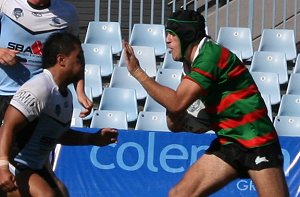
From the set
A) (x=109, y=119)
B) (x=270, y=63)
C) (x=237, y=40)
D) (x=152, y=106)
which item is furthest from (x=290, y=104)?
(x=109, y=119)

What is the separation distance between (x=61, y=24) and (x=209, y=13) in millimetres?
7798

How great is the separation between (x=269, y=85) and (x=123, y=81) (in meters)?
1.68

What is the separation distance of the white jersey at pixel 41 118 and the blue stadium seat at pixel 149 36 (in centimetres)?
659

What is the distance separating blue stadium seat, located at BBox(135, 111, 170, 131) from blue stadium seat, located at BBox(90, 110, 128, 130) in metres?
0.16

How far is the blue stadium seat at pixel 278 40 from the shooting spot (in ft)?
40.6

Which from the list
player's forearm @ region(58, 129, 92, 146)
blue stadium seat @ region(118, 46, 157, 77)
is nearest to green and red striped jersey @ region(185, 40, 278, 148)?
player's forearm @ region(58, 129, 92, 146)

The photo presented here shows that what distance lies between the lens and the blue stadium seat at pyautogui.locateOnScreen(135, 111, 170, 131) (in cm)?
1039

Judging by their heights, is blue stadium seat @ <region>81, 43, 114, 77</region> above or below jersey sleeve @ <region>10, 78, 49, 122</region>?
below

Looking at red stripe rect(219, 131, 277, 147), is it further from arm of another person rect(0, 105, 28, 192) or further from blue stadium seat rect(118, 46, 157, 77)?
blue stadium seat rect(118, 46, 157, 77)

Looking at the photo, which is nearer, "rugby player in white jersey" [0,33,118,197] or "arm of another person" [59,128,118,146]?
"rugby player in white jersey" [0,33,118,197]

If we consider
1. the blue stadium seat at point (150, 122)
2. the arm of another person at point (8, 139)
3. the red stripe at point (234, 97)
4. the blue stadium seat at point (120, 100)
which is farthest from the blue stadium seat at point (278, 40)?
the arm of another person at point (8, 139)

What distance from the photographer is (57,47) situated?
565 cm

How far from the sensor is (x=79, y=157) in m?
9.52

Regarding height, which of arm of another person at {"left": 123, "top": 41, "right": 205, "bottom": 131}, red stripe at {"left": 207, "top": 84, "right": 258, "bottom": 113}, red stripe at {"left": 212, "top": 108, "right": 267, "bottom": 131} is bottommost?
red stripe at {"left": 212, "top": 108, "right": 267, "bottom": 131}
